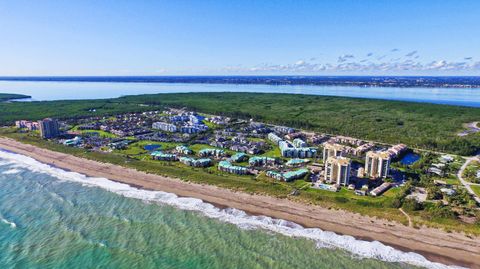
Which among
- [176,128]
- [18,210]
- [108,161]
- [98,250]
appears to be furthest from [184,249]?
[176,128]

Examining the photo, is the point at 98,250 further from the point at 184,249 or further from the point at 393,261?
the point at 393,261

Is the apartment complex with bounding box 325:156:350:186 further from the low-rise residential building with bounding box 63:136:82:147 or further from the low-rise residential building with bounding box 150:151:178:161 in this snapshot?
the low-rise residential building with bounding box 63:136:82:147

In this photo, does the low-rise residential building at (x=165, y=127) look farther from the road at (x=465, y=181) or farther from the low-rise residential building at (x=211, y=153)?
the road at (x=465, y=181)

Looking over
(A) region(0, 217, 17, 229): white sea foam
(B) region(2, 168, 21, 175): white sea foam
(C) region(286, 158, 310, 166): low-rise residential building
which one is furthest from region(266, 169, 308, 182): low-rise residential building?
(B) region(2, 168, 21, 175): white sea foam

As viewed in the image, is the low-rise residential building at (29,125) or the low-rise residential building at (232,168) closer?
the low-rise residential building at (232,168)

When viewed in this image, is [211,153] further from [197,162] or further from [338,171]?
[338,171]

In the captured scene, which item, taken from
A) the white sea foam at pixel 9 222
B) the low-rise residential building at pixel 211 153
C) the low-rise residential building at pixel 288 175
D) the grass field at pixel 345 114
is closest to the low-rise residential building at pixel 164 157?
the low-rise residential building at pixel 211 153

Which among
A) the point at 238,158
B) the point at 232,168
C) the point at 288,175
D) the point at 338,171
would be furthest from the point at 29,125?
the point at 338,171
